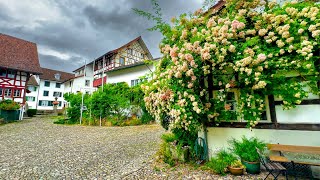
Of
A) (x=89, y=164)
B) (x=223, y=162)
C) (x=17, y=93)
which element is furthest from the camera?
(x=17, y=93)

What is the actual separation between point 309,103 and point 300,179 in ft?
6.38

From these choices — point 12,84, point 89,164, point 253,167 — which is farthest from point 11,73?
point 253,167

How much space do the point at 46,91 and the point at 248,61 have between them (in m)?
44.5

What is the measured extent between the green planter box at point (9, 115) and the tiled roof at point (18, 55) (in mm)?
5249

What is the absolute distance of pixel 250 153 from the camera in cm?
450

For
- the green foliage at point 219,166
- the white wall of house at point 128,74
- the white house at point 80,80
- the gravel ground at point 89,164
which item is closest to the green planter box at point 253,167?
the gravel ground at point 89,164

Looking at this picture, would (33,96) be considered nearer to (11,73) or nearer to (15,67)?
(11,73)

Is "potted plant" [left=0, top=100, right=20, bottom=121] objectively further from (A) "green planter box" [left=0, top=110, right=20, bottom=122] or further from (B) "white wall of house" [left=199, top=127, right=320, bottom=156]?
(B) "white wall of house" [left=199, top=127, right=320, bottom=156]

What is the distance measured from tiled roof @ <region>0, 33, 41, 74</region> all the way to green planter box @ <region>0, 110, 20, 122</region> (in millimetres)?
5249

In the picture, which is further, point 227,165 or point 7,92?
point 7,92

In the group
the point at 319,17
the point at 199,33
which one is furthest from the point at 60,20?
the point at 319,17

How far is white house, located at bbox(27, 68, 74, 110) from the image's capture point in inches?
1422

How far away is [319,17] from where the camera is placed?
384 centimetres

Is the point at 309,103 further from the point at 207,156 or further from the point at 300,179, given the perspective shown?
the point at 207,156
